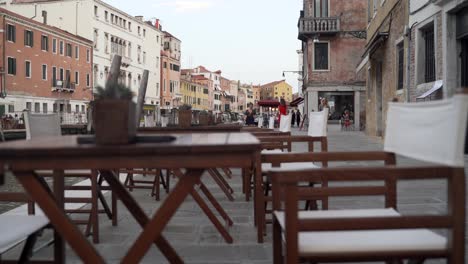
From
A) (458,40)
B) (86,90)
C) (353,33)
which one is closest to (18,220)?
(458,40)

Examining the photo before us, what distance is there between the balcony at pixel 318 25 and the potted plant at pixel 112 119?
29.1 m

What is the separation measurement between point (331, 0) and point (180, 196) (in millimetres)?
30909

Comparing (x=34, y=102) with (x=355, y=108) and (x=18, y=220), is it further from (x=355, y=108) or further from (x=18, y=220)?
(x=18, y=220)

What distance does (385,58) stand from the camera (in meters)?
17.0

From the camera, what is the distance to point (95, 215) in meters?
3.53

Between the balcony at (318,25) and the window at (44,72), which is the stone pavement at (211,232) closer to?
the balcony at (318,25)

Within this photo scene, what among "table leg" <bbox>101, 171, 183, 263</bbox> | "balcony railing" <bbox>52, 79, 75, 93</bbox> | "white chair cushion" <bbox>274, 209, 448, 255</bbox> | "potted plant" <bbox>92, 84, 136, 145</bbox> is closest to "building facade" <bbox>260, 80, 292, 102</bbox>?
"balcony railing" <bbox>52, 79, 75, 93</bbox>

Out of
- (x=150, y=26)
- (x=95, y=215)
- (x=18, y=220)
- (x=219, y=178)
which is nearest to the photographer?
(x=18, y=220)

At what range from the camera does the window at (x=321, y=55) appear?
101 feet

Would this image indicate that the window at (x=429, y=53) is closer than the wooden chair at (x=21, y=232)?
No

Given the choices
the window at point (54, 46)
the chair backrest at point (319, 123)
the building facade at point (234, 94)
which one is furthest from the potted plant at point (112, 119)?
the building facade at point (234, 94)

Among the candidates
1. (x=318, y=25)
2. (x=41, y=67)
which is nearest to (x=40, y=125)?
(x=318, y=25)

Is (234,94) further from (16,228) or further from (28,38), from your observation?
(16,228)

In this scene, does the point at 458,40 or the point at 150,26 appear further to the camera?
the point at 150,26
